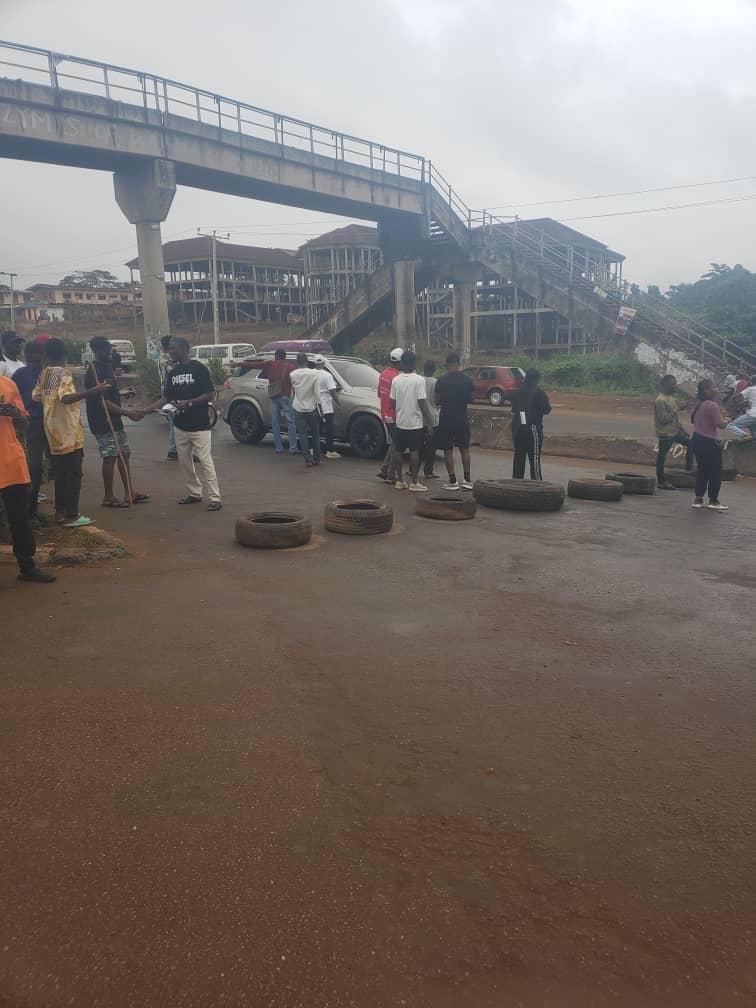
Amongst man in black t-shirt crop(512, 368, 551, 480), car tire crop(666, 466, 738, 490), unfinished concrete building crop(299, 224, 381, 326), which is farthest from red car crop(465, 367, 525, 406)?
unfinished concrete building crop(299, 224, 381, 326)

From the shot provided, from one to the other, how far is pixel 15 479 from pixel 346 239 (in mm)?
59078

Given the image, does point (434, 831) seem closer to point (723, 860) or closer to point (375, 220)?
point (723, 860)

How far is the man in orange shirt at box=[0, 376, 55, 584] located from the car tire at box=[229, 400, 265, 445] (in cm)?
929

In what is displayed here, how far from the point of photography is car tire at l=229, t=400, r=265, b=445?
14.8 metres

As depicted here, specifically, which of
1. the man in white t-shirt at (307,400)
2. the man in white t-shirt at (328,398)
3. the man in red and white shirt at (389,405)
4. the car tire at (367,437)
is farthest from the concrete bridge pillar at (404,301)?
the man in red and white shirt at (389,405)

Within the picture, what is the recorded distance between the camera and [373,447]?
13.1m

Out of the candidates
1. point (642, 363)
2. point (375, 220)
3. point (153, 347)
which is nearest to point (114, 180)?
point (153, 347)

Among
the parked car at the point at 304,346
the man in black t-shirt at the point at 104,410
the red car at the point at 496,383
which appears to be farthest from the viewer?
the red car at the point at 496,383

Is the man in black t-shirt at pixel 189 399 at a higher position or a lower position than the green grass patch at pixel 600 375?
lower

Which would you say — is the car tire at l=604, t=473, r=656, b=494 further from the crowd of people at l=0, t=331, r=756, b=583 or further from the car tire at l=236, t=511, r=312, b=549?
the car tire at l=236, t=511, r=312, b=549

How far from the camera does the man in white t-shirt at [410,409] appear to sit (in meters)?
9.59

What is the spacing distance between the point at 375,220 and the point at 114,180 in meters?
14.0

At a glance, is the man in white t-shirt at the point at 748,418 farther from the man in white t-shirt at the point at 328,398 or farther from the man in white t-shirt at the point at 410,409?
the man in white t-shirt at the point at 328,398

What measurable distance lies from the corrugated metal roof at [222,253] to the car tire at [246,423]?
52370 millimetres
